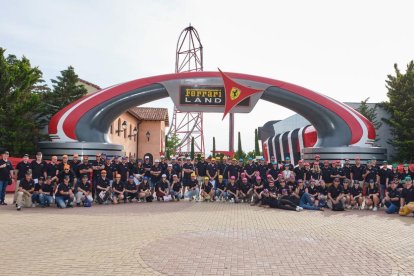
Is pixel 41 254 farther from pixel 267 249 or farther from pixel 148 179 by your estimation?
pixel 148 179

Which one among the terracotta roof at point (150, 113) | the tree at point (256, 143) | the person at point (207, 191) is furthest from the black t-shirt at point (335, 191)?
the tree at point (256, 143)

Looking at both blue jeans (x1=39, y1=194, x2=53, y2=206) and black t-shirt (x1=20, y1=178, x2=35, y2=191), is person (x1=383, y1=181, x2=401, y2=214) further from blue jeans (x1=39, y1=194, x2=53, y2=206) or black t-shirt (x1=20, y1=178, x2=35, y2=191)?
black t-shirt (x1=20, y1=178, x2=35, y2=191)

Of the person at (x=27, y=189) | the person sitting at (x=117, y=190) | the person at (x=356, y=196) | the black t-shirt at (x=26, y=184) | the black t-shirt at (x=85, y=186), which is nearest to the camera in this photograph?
the person at (x=27, y=189)

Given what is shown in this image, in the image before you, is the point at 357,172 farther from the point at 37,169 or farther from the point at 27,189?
the point at 27,189

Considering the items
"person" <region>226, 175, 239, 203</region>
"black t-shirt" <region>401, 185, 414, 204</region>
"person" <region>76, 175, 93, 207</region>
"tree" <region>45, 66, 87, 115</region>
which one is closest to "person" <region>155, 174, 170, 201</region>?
"person" <region>226, 175, 239, 203</region>

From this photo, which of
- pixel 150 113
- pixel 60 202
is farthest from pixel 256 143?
pixel 60 202

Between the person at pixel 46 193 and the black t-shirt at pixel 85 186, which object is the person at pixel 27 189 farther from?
the black t-shirt at pixel 85 186

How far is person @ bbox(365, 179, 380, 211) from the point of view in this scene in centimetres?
1297

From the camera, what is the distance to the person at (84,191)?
12828 millimetres

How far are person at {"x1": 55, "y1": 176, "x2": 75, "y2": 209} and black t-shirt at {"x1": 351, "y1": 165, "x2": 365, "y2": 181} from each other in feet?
33.9

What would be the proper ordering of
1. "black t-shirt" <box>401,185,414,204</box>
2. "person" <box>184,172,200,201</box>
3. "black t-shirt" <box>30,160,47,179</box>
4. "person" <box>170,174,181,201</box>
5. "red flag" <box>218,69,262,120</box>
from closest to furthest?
"black t-shirt" <box>401,185,414,204</box> → "black t-shirt" <box>30,160,47,179</box> → "person" <box>170,174,181,201</box> → "person" <box>184,172,200,201</box> → "red flag" <box>218,69,262,120</box>

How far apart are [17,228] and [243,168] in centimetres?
918

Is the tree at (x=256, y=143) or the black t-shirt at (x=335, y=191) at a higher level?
the tree at (x=256, y=143)

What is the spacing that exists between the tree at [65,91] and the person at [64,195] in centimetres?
1024
